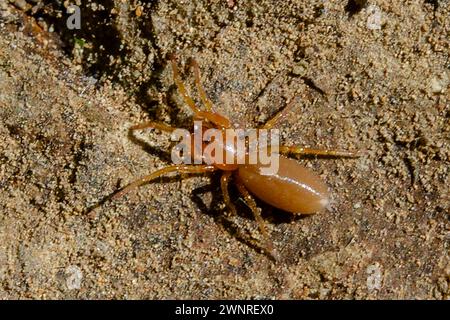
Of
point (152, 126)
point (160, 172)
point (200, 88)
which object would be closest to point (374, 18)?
point (200, 88)

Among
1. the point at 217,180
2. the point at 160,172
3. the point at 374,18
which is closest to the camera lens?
the point at 374,18

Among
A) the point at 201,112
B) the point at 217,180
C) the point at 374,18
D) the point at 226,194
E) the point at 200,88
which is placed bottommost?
the point at 226,194

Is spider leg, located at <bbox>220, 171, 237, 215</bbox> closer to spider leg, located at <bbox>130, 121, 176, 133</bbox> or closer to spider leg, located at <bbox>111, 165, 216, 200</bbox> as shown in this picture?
spider leg, located at <bbox>111, 165, 216, 200</bbox>

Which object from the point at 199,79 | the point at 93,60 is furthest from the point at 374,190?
the point at 93,60

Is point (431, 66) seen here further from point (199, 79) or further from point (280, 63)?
point (199, 79)

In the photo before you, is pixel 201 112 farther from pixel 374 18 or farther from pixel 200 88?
pixel 374 18

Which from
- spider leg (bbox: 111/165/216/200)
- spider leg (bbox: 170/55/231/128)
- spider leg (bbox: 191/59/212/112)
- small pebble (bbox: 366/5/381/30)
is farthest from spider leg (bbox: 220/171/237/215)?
small pebble (bbox: 366/5/381/30)
